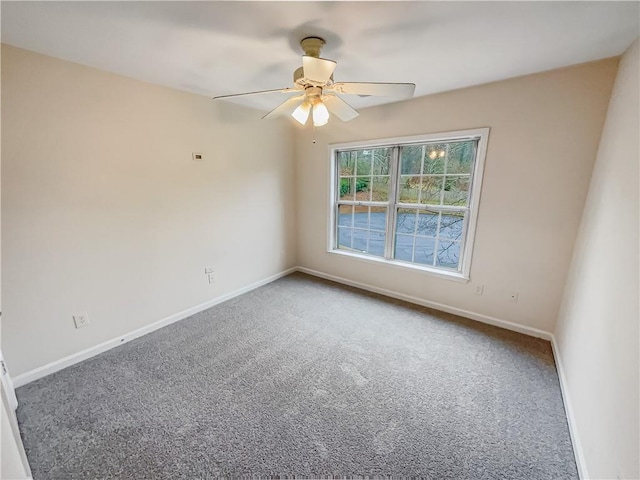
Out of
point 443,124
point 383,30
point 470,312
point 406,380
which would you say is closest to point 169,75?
point 383,30

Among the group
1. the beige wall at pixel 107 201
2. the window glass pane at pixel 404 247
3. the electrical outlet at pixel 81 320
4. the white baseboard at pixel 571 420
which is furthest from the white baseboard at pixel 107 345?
the white baseboard at pixel 571 420

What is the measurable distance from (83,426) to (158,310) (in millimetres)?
1140

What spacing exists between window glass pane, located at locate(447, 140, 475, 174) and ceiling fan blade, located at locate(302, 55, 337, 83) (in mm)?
1867

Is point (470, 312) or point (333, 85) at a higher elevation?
point (333, 85)

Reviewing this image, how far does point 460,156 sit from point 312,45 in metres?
1.89

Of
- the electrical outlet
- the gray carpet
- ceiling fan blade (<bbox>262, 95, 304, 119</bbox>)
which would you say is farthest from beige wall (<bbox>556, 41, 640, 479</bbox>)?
the electrical outlet

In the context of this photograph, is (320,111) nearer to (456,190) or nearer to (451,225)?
(456,190)

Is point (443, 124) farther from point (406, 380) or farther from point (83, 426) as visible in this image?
point (83, 426)

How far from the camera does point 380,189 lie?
10.9ft

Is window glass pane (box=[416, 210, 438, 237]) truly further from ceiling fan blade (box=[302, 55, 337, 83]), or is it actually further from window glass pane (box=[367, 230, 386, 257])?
ceiling fan blade (box=[302, 55, 337, 83])

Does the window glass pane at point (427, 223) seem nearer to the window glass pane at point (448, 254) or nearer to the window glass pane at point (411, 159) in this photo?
the window glass pane at point (448, 254)

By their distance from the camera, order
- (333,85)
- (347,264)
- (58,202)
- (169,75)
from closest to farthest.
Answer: (333,85) → (58,202) → (169,75) → (347,264)

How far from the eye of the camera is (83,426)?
1575mm

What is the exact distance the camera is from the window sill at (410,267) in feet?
9.27
